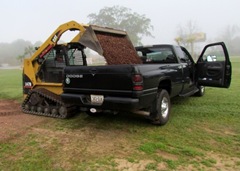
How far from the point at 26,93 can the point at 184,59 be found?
4945 mm

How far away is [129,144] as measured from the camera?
438 cm

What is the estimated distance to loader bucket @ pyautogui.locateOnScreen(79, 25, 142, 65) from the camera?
18.2ft

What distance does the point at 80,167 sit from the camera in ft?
11.6

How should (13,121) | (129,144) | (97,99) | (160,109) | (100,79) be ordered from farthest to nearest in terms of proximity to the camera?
(13,121), (160,109), (97,99), (100,79), (129,144)

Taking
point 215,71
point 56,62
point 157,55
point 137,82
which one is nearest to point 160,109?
point 137,82

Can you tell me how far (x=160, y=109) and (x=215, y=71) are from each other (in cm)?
263

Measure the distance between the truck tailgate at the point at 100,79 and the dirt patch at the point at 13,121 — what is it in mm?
1388

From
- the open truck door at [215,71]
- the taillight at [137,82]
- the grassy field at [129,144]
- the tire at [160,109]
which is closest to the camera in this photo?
the grassy field at [129,144]

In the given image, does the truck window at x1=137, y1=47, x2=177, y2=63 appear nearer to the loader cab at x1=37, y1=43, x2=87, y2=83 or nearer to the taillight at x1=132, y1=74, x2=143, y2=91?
the loader cab at x1=37, y1=43, x2=87, y2=83

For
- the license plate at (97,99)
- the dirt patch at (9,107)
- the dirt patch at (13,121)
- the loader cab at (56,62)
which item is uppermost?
the loader cab at (56,62)

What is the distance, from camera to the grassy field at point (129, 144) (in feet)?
11.9

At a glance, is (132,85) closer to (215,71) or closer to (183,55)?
(183,55)

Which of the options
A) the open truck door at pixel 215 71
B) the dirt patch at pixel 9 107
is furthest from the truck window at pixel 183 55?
the dirt patch at pixel 9 107

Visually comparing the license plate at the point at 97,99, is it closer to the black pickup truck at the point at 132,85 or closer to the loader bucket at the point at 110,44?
the black pickup truck at the point at 132,85
